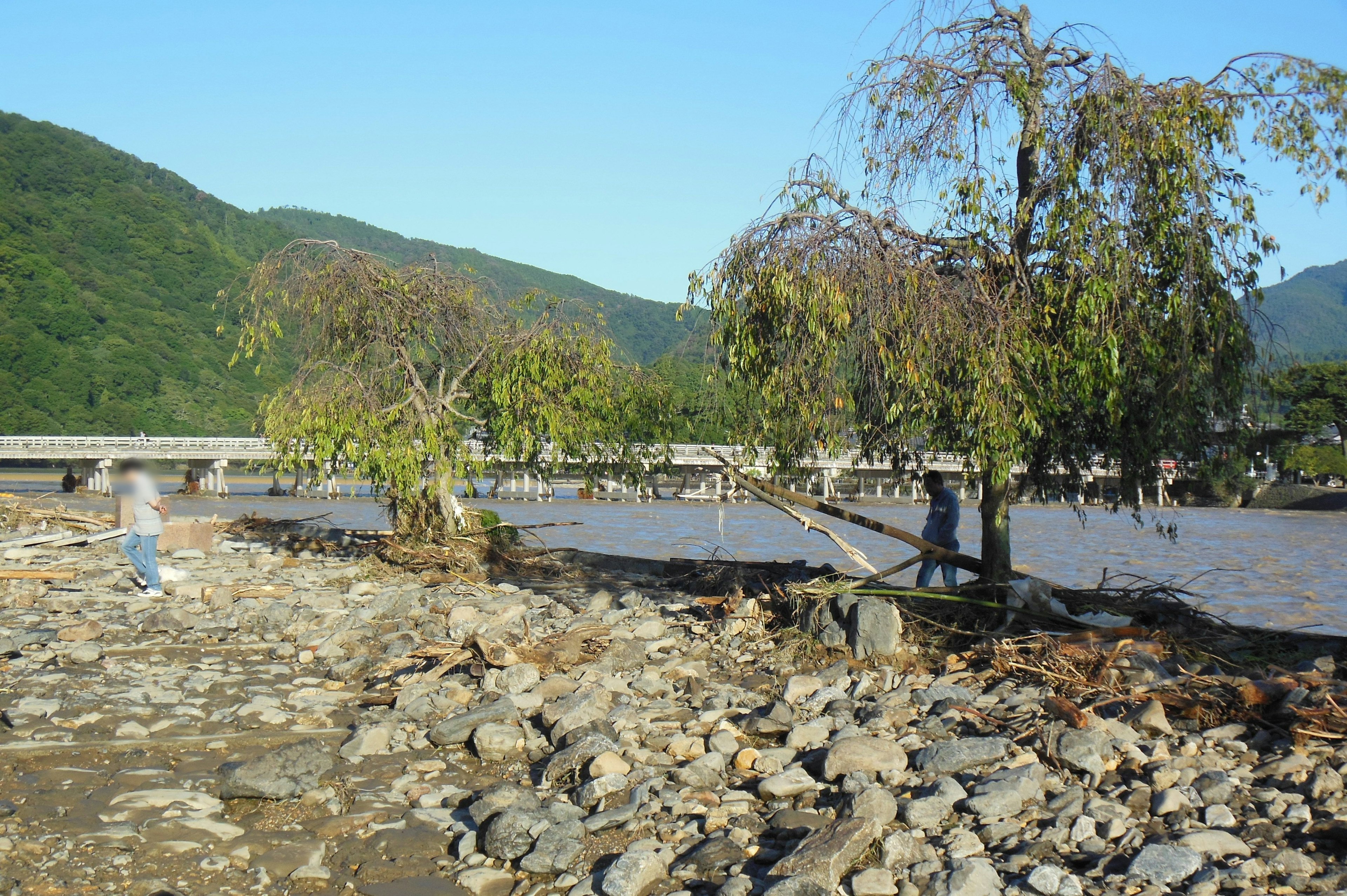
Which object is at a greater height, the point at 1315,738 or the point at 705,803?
the point at 1315,738

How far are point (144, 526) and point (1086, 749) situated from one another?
35.3 ft

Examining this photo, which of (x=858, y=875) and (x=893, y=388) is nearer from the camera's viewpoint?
(x=858, y=875)

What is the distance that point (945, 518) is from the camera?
36.0 feet

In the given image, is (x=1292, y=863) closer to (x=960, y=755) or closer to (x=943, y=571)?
(x=960, y=755)

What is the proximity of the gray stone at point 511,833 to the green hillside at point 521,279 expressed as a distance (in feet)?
16.1

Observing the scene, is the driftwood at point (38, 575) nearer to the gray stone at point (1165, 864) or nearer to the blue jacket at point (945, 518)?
the blue jacket at point (945, 518)

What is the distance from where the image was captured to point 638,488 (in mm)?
17234

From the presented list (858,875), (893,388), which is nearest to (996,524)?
(893,388)

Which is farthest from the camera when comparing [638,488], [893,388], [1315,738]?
[638,488]

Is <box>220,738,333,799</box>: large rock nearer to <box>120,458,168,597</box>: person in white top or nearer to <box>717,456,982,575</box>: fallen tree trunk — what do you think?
<box>717,456,982,575</box>: fallen tree trunk

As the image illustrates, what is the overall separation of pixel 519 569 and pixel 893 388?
7.90 meters

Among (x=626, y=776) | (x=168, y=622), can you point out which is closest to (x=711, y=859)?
(x=626, y=776)

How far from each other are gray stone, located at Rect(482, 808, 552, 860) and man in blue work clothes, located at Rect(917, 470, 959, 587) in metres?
5.64

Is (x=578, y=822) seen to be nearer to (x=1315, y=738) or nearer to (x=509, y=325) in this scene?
(x=1315, y=738)
